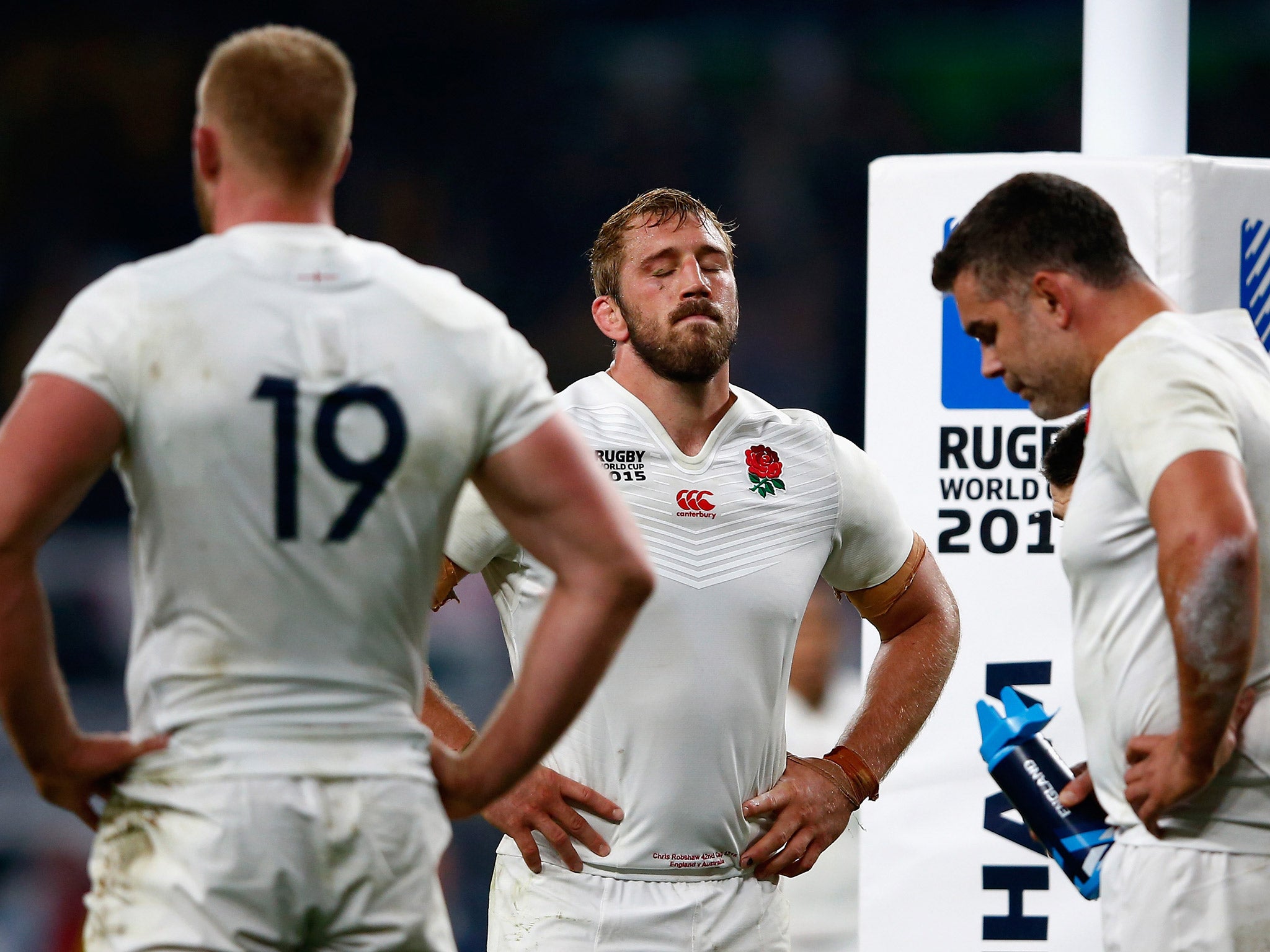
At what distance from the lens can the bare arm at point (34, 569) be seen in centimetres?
144

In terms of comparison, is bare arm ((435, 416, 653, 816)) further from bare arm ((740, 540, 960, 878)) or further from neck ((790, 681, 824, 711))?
neck ((790, 681, 824, 711))

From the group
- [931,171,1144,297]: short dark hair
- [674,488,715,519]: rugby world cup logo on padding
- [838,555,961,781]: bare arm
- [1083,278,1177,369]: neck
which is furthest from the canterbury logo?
[1083,278,1177,369]: neck

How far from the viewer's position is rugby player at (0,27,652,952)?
149cm

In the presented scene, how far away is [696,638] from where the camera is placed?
2.49 metres

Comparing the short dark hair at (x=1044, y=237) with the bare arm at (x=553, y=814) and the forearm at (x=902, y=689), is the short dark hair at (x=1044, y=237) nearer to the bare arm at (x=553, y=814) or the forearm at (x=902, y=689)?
the forearm at (x=902, y=689)

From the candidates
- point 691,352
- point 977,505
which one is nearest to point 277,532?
point 691,352

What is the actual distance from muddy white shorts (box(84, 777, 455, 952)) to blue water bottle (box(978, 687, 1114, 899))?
3.60 ft

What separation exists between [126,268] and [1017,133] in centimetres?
682

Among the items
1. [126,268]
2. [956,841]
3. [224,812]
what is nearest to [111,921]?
[224,812]

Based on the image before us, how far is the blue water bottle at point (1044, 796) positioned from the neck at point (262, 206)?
140 cm

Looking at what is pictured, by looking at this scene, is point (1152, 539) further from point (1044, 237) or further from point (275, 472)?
point (275, 472)

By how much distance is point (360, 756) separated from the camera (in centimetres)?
155

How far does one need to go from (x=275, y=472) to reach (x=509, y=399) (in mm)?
270

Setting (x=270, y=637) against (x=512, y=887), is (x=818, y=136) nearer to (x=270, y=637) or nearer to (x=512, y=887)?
(x=512, y=887)
